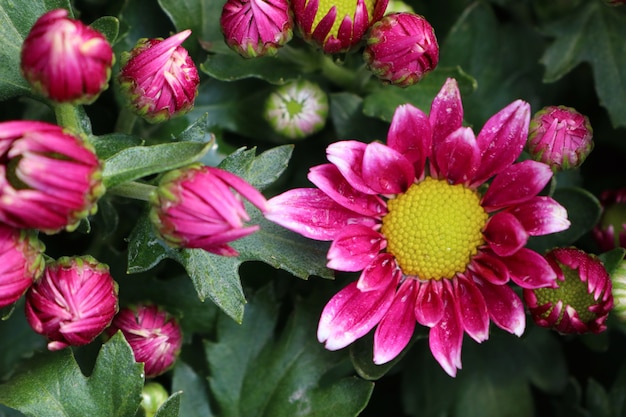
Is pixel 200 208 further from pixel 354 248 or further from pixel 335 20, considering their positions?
pixel 335 20

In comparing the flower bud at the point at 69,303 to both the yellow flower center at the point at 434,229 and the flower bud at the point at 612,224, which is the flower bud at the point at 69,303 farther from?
the flower bud at the point at 612,224

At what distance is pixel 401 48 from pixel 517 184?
0.35m

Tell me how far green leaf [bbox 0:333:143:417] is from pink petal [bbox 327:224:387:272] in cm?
44

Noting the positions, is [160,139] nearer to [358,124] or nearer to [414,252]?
[358,124]

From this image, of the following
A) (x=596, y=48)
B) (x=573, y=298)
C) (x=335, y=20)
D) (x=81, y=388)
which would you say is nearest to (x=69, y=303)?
(x=81, y=388)

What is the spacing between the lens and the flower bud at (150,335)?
1.79 meters

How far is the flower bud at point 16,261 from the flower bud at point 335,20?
67 centimetres

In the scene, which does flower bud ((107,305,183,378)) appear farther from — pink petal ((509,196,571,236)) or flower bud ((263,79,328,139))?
pink petal ((509,196,571,236))

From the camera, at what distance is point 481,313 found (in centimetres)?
171

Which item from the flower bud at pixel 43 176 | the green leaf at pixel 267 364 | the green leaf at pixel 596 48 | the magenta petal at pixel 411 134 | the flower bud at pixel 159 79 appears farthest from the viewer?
the green leaf at pixel 596 48

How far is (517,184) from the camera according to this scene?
1.71 metres

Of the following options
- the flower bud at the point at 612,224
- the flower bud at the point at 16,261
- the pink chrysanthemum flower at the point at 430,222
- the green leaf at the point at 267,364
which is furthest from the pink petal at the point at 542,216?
the flower bud at the point at 16,261

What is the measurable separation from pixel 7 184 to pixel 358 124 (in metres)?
0.94

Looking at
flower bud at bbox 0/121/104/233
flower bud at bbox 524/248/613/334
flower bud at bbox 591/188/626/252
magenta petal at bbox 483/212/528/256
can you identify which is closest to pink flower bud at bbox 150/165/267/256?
flower bud at bbox 0/121/104/233
